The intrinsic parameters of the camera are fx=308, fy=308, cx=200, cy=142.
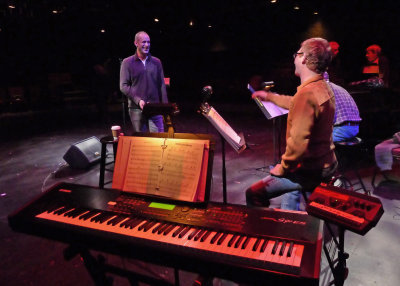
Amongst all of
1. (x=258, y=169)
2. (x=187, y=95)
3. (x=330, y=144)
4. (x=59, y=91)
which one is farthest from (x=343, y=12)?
(x=59, y=91)

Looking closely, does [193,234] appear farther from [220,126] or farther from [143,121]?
[143,121]

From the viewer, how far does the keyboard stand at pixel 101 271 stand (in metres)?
1.86

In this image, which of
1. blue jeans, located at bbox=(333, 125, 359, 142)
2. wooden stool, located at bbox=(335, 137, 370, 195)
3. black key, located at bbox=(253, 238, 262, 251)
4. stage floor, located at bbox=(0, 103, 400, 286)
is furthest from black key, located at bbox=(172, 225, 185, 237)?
blue jeans, located at bbox=(333, 125, 359, 142)

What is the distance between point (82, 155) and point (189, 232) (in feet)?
14.3

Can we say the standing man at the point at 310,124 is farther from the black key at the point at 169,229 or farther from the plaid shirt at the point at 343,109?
the plaid shirt at the point at 343,109

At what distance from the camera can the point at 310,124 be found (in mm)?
1963

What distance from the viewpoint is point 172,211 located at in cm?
171

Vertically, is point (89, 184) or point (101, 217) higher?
point (101, 217)

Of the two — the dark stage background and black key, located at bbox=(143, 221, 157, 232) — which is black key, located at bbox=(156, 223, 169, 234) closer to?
black key, located at bbox=(143, 221, 157, 232)

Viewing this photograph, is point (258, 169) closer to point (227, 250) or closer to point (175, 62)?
point (227, 250)

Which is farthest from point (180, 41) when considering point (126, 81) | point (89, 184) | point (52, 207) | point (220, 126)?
point (52, 207)

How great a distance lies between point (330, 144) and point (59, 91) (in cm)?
1410

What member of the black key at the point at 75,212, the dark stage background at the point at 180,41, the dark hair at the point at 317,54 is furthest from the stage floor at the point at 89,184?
the dark stage background at the point at 180,41

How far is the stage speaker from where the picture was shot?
5.42 meters
